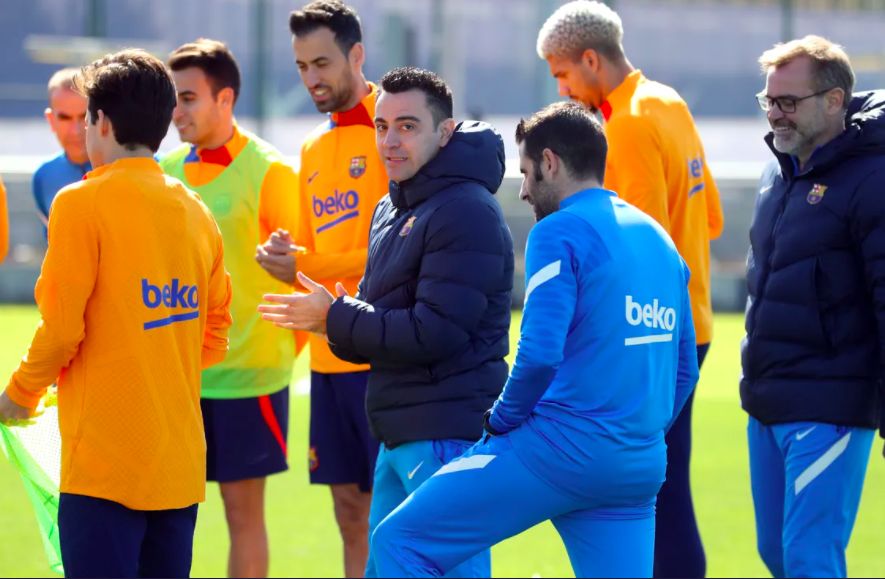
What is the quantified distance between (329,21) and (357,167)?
0.60 m

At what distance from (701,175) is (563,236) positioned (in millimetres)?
2077

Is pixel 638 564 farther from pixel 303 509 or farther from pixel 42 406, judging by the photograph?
pixel 303 509

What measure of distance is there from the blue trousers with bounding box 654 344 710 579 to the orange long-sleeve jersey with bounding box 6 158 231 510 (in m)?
2.15

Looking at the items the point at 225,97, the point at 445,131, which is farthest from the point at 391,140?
the point at 225,97

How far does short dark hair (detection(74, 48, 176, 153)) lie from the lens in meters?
3.98

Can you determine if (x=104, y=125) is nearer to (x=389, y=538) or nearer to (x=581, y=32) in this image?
(x=389, y=538)

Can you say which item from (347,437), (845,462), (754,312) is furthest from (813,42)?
(347,437)

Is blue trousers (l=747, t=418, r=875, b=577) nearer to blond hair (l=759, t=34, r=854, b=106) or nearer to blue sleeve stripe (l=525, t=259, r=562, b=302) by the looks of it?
blond hair (l=759, t=34, r=854, b=106)

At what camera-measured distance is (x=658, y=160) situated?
5.43 m

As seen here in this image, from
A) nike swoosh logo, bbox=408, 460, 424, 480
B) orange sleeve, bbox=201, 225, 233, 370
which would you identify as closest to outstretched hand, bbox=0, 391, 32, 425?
orange sleeve, bbox=201, 225, 233, 370

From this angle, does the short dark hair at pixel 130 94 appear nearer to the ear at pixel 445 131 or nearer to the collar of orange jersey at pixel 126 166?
the collar of orange jersey at pixel 126 166

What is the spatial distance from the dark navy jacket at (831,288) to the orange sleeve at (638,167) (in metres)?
0.74

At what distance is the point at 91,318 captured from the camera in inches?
154

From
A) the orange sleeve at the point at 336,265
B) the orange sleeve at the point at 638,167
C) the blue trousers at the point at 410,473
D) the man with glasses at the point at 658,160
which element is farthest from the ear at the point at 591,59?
the blue trousers at the point at 410,473
